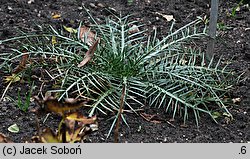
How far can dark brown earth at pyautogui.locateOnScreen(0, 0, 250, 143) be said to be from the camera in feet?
9.69

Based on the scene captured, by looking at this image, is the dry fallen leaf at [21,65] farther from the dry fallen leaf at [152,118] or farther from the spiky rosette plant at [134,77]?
the dry fallen leaf at [152,118]

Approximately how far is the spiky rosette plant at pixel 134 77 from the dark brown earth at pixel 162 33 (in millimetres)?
79

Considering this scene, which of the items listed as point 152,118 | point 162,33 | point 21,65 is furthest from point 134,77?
point 162,33

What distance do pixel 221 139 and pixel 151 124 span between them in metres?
0.36

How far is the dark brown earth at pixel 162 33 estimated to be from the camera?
2.95m

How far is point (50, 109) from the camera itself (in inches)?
84.8

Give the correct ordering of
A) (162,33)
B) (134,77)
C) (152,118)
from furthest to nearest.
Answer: (162,33) → (134,77) → (152,118)

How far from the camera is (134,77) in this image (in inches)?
125

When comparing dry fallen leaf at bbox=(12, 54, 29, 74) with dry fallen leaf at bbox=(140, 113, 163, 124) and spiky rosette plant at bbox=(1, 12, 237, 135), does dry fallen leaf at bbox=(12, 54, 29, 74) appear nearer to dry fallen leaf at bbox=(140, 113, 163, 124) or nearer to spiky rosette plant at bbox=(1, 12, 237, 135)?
spiky rosette plant at bbox=(1, 12, 237, 135)

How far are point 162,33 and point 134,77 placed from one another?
857 millimetres

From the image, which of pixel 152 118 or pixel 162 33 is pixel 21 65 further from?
pixel 162 33

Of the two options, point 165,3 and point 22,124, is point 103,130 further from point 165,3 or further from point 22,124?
point 165,3
